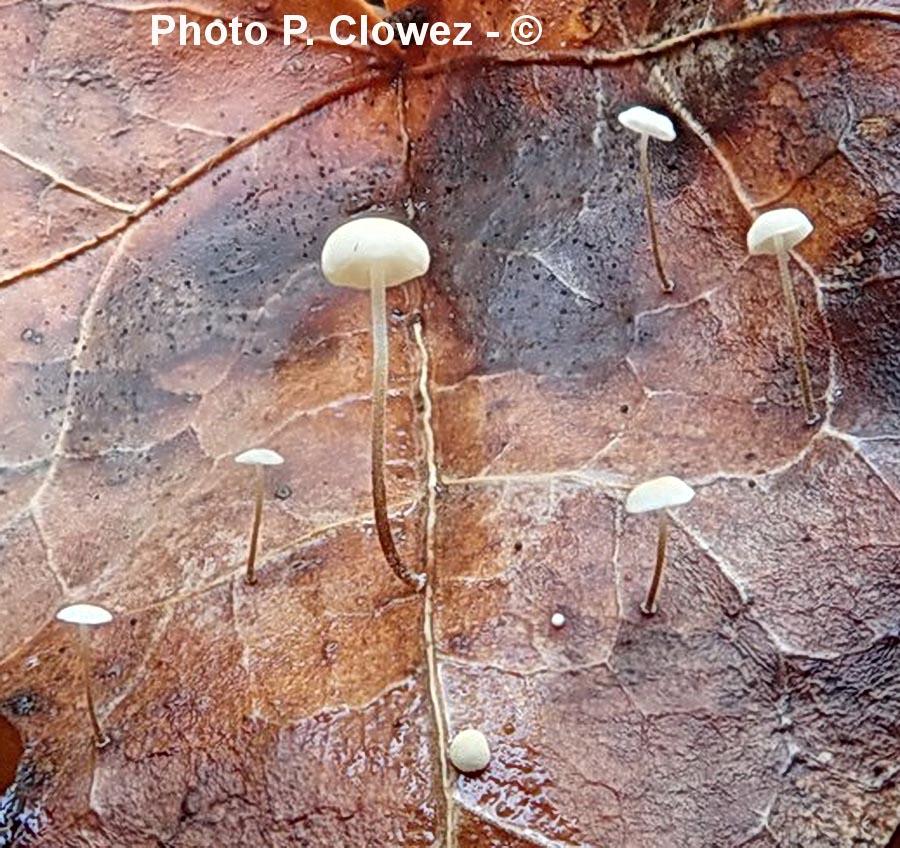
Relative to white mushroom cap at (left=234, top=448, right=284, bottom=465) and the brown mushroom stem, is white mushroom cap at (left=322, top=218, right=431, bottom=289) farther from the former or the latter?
the brown mushroom stem

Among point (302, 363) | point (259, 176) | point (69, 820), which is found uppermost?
point (259, 176)

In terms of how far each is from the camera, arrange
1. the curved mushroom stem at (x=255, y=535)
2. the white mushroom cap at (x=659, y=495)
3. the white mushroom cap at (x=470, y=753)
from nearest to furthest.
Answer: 1. the white mushroom cap at (x=470, y=753)
2. the white mushroom cap at (x=659, y=495)
3. the curved mushroom stem at (x=255, y=535)

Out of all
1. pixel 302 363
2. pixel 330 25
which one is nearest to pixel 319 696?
pixel 302 363

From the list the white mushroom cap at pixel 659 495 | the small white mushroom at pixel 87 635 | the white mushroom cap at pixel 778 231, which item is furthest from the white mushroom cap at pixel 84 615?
the white mushroom cap at pixel 778 231

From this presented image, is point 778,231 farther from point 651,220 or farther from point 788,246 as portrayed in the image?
point 651,220

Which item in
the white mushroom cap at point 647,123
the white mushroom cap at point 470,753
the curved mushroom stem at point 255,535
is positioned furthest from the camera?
the white mushroom cap at point 647,123

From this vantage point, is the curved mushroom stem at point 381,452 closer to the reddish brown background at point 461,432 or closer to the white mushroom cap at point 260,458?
the reddish brown background at point 461,432

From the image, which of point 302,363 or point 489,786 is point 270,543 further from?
point 489,786

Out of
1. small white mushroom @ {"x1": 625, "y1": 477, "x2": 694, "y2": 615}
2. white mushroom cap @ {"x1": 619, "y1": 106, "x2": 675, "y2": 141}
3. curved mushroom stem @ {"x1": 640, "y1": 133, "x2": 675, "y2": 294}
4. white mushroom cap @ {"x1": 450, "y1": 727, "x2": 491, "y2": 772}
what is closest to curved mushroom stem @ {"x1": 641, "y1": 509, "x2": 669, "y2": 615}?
small white mushroom @ {"x1": 625, "y1": 477, "x2": 694, "y2": 615}
